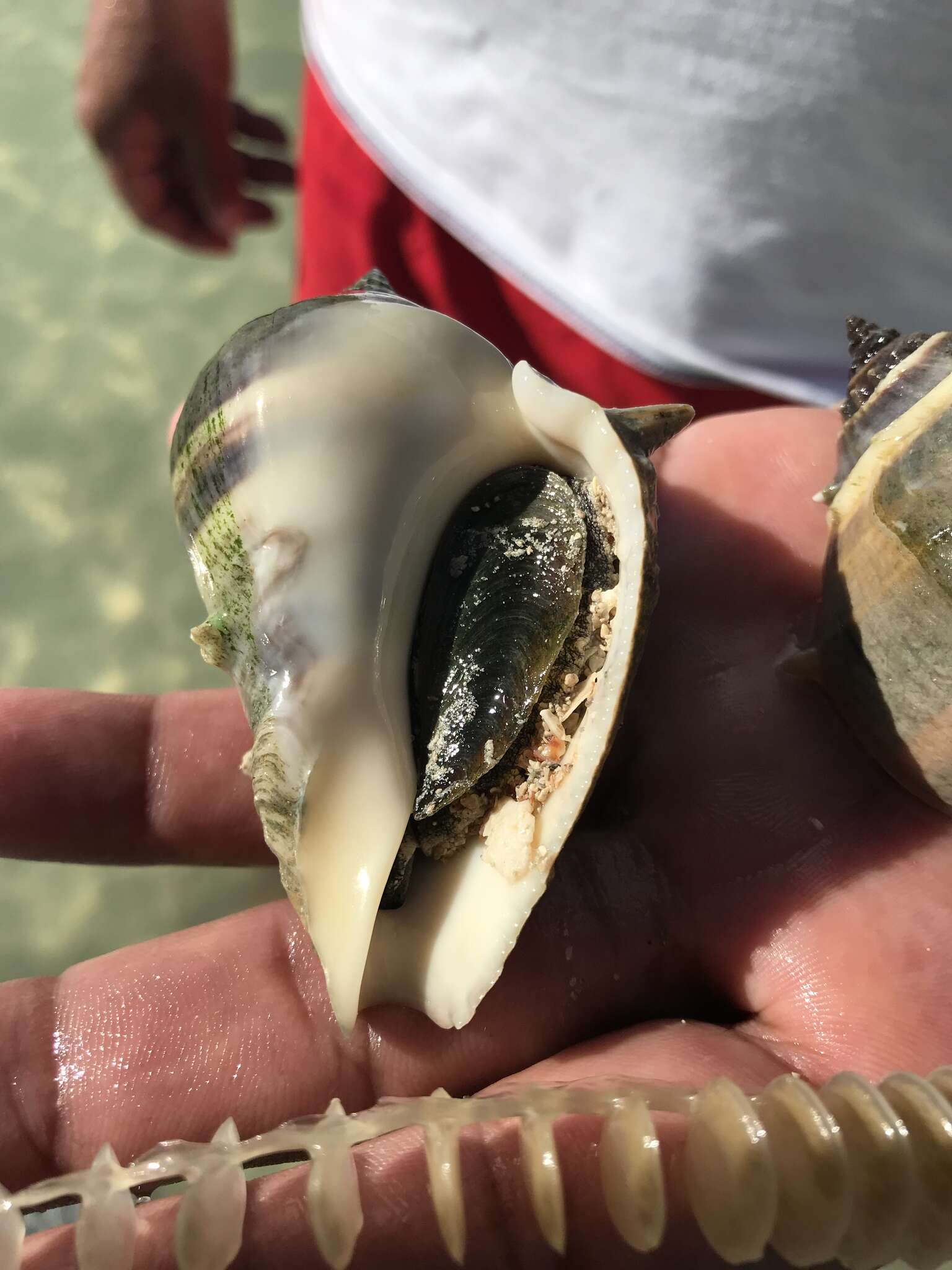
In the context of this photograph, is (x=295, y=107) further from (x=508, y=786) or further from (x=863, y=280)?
(x=508, y=786)

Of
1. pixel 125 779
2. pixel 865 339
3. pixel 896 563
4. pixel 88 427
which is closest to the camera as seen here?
pixel 896 563

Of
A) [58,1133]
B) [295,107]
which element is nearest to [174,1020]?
[58,1133]

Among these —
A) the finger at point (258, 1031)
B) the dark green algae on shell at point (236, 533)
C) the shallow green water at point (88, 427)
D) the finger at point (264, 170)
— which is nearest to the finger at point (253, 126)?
the finger at point (264, 170)

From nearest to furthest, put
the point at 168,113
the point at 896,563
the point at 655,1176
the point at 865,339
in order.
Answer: the point at 655,1176, the point at 896,563, the point at 865,339, the point at 168,113

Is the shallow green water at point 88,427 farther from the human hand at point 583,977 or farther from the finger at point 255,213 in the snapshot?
the human hand at point 583,977

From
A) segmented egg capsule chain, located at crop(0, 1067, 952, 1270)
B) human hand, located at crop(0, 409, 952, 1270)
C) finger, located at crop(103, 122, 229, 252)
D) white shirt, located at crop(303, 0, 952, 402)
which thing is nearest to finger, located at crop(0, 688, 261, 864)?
human hand, located at crop(0, 409, 952, 1270)

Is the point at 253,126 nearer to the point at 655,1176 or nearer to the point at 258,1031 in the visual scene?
the point at 258,1031

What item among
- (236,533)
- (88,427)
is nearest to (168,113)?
(88,427)
